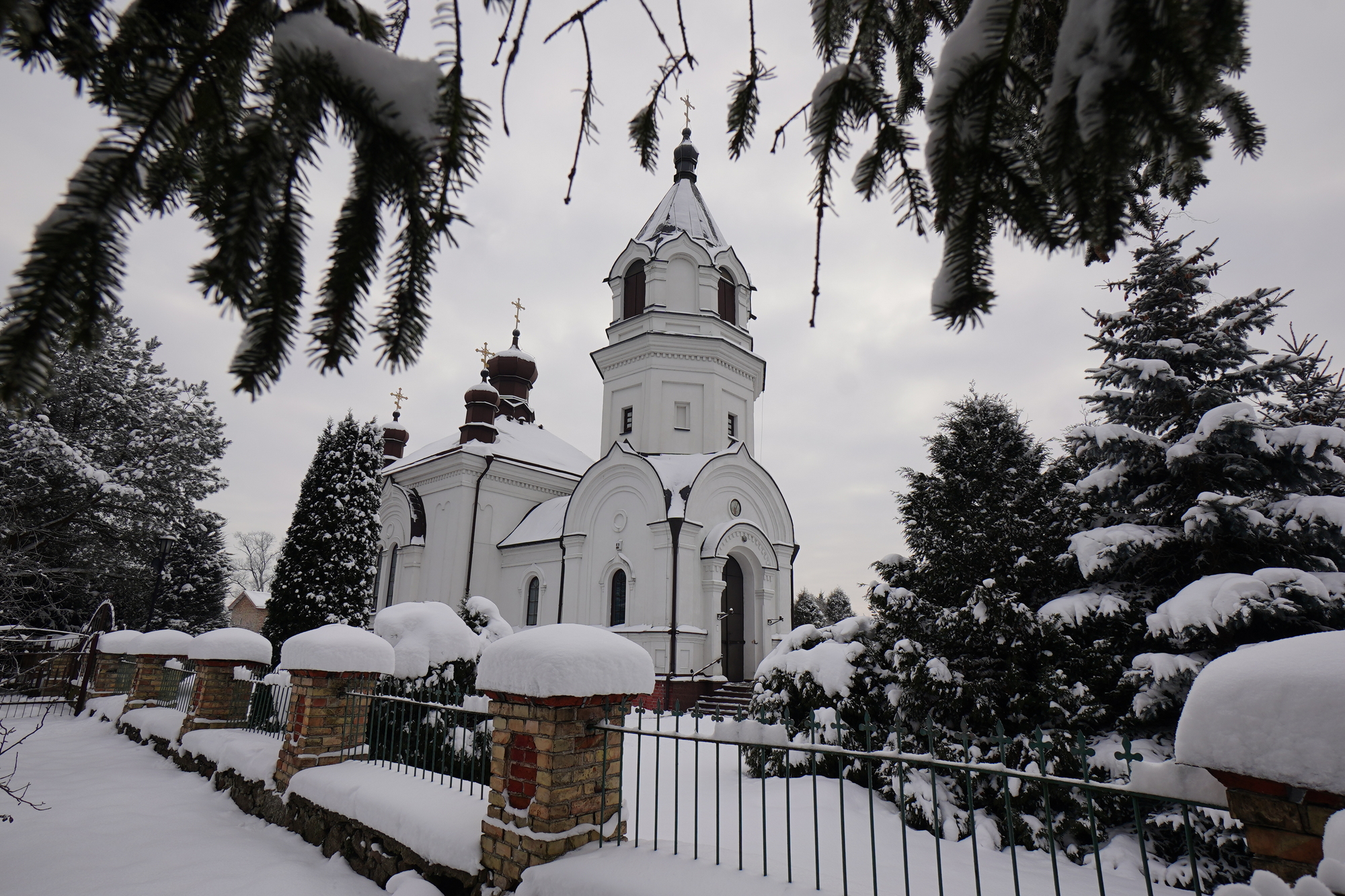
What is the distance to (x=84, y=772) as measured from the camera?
24.3 feet

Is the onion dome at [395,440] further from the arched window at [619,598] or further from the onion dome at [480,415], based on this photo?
the arched window at [619,598]

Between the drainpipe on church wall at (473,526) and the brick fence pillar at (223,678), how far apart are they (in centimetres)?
990

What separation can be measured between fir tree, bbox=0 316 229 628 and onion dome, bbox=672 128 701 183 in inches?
625

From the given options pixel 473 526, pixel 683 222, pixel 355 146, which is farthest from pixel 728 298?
pixel 355 146

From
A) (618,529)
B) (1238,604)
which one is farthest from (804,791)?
(618,529)

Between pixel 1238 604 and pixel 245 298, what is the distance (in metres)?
7.52

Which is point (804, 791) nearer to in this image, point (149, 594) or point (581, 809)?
point (581, 809)

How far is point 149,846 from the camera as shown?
4.95 m

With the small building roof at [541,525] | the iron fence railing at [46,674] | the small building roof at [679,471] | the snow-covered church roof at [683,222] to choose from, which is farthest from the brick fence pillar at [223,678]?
the snow-covered church roof at [683,222]

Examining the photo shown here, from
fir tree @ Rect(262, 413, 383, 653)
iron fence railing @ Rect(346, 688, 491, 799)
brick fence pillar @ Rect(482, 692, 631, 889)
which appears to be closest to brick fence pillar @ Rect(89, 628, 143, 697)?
fir tree @ Rect(262, 413, 383, 653)

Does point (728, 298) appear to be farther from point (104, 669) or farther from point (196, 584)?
point (196, 584)

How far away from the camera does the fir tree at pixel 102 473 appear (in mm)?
14430

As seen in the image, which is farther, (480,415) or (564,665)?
(480,415)

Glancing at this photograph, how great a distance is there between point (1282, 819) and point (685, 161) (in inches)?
851
